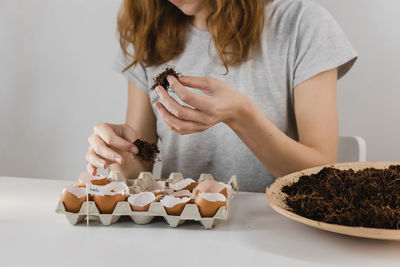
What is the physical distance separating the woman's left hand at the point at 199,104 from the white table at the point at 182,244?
0.73 feet

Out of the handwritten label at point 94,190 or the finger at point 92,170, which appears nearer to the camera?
the handwritten label at point 94,190

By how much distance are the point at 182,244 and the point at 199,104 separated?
0.33 meters

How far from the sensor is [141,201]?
36.5 inches

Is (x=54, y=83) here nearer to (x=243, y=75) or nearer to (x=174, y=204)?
(x=243, y=75)

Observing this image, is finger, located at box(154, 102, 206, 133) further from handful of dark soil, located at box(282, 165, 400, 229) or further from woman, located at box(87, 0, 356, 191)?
handful of dark soil, located at box(282, 165, 400, 229)

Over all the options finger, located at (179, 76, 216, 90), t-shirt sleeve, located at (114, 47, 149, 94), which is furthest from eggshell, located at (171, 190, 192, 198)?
t-shirt sleeve, located at (114, 47, 149, 94)

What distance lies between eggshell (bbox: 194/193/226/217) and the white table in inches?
1.5

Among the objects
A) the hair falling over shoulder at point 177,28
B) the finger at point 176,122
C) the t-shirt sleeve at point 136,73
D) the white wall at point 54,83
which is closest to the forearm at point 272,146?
the finger at point 176,122

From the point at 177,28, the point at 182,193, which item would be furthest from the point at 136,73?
the point at 182,193

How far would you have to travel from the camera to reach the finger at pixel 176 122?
1.04 metres

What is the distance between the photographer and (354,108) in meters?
2.00

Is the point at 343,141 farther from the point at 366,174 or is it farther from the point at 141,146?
the point at 141,146

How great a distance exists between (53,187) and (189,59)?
2.04 ft

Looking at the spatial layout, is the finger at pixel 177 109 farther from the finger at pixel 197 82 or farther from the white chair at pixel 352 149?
the white chair at pixel 352 149
